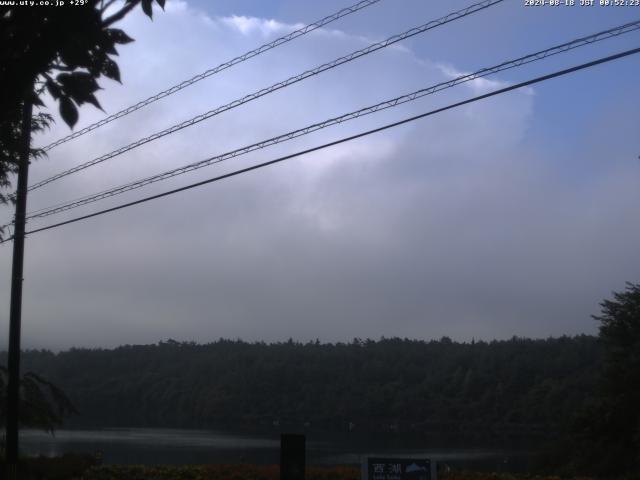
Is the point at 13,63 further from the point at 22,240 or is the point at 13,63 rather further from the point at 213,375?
the point at 213,375

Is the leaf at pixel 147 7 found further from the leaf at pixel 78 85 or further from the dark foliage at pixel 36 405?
the dark foliage at pixel 36 405

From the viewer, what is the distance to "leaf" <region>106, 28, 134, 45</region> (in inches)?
229

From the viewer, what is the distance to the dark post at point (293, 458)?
12.7 meters

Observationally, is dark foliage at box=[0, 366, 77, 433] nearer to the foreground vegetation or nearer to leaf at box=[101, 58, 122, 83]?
the foreground vegetation

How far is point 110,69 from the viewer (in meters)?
5.82

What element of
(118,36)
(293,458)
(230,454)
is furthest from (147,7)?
(230,454)

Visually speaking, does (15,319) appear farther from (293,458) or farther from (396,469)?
(396,469)

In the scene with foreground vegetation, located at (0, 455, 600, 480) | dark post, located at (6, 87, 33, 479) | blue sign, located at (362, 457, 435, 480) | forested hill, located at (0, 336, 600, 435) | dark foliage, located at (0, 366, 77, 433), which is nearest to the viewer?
blue sign, located at (362, 457, 435, 480)

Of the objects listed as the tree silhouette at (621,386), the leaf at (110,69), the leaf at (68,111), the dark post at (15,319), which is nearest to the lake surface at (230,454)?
the tree silhouette at (621,386)

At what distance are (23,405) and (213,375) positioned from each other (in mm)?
79858

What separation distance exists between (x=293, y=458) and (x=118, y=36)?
332 inches

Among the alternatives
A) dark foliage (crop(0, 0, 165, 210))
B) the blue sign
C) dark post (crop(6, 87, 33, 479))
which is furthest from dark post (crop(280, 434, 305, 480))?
dark foliage (crop(0, 0, 165, 210))

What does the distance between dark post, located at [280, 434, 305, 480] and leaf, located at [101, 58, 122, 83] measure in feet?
26.7

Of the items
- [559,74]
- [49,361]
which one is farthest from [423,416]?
[559,74]
